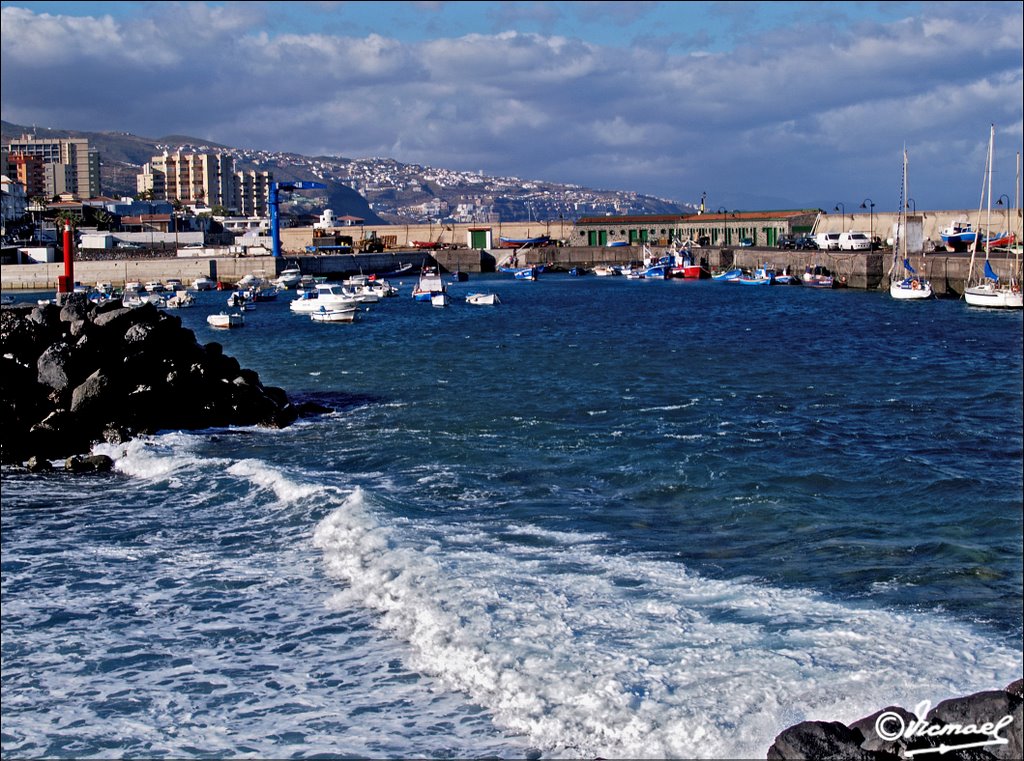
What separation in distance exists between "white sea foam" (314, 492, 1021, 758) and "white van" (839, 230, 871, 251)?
216ft

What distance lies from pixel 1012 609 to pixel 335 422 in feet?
41.7

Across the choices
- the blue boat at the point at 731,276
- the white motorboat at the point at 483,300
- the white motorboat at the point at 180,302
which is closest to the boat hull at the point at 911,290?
the white motorboat at the point at 483,300

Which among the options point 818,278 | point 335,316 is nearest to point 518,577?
point 335,316

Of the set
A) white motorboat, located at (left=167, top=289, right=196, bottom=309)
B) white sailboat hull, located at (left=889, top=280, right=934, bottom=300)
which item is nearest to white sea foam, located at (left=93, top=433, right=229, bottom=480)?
white motorboat, located at (left=167, top=289, right=196, bottom=309)

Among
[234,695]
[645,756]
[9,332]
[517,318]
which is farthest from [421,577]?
[517,318]

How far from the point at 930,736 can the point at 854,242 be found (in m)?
71.4

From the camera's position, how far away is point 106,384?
59.9 ft

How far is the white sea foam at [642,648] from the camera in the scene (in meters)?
7.11

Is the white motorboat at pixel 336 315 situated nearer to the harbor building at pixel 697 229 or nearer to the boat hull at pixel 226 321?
the boat hull at pixel 226 321

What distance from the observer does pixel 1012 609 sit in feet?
30.7

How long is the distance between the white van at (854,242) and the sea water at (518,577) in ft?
173

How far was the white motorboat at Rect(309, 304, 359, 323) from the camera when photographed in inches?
1756

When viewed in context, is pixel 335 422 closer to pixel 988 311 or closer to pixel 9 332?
pixel 9 332

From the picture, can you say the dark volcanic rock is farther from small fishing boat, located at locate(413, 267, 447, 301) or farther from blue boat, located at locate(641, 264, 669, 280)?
blue boat, located at locate(641, 264, 669, 280)
